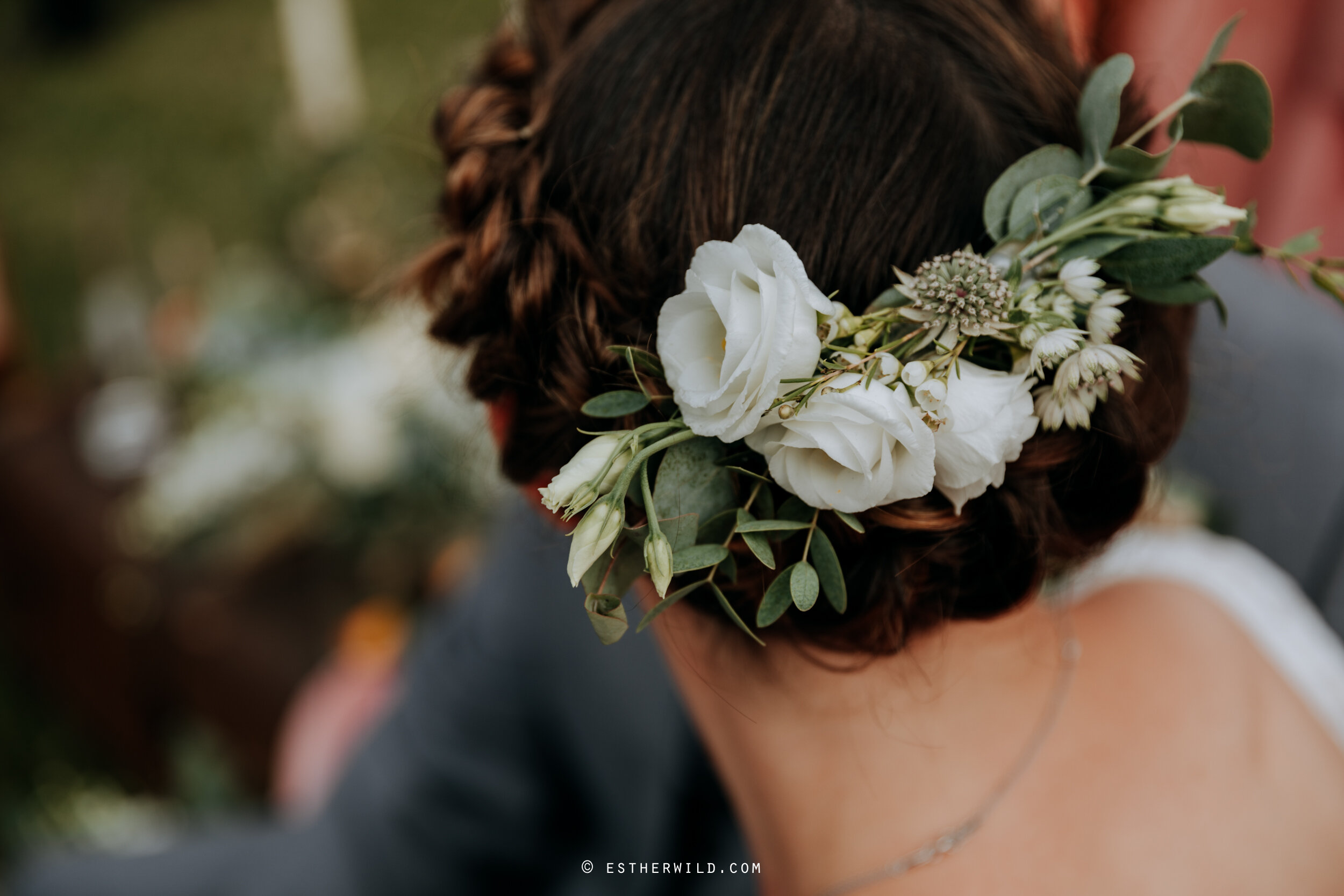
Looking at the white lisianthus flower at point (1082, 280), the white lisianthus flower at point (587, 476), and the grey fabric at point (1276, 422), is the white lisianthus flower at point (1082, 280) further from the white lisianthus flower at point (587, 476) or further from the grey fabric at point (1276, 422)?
the grey fabric at point (1276, 422)

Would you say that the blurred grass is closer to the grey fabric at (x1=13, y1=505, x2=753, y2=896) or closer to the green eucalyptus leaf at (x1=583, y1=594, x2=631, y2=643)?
the grey fabric at (x1=13, y1=505, x2=753, y2=896)

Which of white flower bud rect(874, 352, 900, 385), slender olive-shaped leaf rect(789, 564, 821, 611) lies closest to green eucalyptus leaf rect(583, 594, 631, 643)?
slender olive-shaped leaf rect(789, 564, 821, 611)

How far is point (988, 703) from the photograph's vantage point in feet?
2.80

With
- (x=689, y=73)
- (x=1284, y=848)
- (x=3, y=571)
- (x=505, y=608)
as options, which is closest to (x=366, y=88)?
(x=3, y=571)

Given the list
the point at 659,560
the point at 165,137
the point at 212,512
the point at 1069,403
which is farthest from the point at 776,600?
the point at 165,137

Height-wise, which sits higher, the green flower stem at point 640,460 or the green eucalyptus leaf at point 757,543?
the green flower stem at point 640,460

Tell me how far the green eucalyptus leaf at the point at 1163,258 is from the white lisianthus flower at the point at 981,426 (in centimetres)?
11

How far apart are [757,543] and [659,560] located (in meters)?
0.08

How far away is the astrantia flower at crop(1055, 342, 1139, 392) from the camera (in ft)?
1.77

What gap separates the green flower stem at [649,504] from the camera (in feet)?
1.74

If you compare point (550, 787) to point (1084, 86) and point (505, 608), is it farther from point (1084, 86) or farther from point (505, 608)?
point (1084, 86)

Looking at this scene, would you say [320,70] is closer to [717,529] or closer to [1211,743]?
[717,529]

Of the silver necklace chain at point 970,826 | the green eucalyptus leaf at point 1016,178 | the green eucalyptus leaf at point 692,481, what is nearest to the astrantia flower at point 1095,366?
the green eucalyptus leaf at point 1016,178

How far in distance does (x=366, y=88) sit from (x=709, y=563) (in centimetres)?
409
